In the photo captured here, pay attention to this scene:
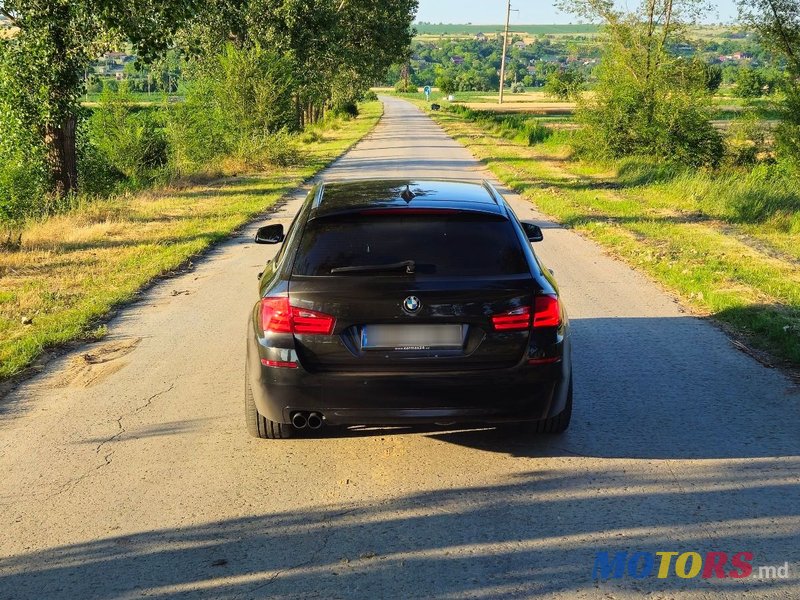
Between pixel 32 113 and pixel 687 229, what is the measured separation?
1207 cm

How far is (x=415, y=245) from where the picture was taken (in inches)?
196

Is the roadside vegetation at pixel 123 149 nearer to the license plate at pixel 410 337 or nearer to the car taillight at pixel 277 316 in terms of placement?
the car taillight at pixel 277 316

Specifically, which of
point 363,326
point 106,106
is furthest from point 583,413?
point 106,106

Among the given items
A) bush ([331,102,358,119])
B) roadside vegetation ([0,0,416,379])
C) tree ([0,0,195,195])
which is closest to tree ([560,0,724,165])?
roadside vegetation ([0,0,416,379])

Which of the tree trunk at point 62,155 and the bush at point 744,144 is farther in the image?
the bush at point 744,144

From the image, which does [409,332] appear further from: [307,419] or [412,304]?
[307,419]

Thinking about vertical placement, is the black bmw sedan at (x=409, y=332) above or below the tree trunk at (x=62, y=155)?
above

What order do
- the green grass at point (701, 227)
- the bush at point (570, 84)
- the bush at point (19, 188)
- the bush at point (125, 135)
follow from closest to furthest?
the green grass at point (701, 227)
the bush at point (19, 188)
the bush at point (570, 84)
the bush at point (125, 135)

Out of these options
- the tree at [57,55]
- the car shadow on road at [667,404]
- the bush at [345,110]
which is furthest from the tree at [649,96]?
the bush at [345,110]

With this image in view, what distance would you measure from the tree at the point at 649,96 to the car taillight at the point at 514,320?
21.6 m

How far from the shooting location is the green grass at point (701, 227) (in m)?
8.91

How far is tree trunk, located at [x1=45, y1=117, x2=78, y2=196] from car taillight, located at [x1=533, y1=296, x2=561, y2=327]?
15.3 meters

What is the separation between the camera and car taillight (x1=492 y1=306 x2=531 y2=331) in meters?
4.77

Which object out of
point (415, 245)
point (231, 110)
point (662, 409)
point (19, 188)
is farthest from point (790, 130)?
point (415, 245)
